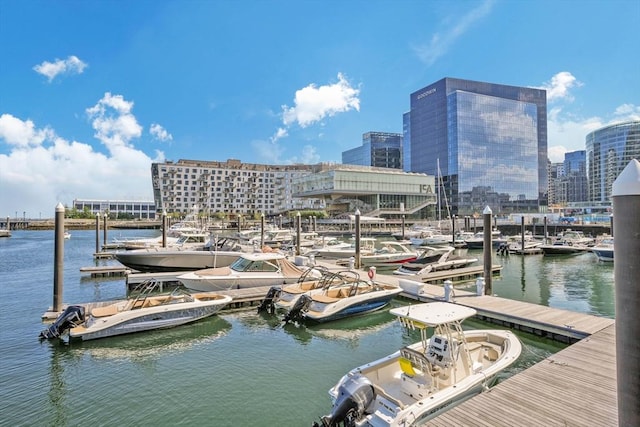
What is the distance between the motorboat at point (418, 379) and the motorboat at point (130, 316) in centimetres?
817

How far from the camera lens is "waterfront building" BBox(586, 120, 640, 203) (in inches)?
4640

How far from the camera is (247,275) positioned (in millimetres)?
17969

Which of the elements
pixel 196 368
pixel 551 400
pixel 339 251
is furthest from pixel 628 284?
pixel 339 251

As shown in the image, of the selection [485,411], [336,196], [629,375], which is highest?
[336,196]

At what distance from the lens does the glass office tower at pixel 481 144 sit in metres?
115

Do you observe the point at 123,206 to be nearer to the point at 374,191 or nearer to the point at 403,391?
the point at 374,191

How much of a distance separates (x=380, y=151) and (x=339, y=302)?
16209 cm

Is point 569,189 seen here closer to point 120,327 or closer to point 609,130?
point 609,130

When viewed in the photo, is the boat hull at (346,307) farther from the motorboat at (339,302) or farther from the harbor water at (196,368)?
the harbor water at (196,368)

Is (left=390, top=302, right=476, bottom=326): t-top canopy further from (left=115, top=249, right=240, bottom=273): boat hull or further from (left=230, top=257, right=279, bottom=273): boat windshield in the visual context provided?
(left=115, top=249, right=240, bottom=273): boat hull

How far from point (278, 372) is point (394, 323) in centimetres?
564

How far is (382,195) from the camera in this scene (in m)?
94.2

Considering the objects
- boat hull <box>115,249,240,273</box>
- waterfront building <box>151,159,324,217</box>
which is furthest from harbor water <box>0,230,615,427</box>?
waterfront building <box>151,159,324,217</box>

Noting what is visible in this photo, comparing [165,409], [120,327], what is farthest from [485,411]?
[120,327]
